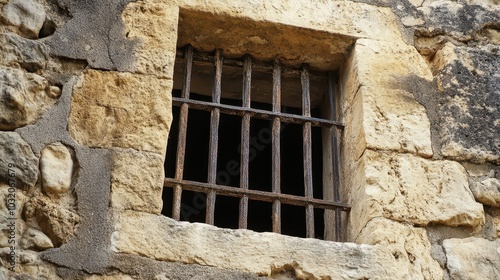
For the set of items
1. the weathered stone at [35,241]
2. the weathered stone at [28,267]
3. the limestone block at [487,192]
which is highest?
the limestone block at [487,192]

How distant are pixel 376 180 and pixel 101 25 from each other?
4.19 feet

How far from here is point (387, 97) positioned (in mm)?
3266

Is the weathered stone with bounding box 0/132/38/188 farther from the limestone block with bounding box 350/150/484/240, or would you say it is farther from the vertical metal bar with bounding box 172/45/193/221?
the limestone block with bounding box 350/150/484/240

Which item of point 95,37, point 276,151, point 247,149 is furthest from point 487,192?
point 95,37

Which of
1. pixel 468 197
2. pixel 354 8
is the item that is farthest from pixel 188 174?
pixel 468 197

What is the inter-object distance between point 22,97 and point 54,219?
1.65ft

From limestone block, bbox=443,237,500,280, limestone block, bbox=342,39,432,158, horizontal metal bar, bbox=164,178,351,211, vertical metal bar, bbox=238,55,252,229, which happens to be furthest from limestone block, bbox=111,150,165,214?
limestone block, bbox=443,237,500,280

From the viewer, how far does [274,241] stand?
9.02ft

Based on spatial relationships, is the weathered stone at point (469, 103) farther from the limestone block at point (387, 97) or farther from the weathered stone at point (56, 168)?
the weathered stone at point (56, 168)

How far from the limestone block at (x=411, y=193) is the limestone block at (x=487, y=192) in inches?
1.4

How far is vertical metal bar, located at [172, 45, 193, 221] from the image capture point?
2883mm

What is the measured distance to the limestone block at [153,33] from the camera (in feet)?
10.00

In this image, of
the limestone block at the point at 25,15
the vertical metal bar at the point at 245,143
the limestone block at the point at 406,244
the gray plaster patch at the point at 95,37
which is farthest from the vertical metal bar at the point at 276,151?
the limestone block at the point at 25,15

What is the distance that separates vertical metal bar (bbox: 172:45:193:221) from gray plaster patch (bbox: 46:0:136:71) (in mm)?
283
